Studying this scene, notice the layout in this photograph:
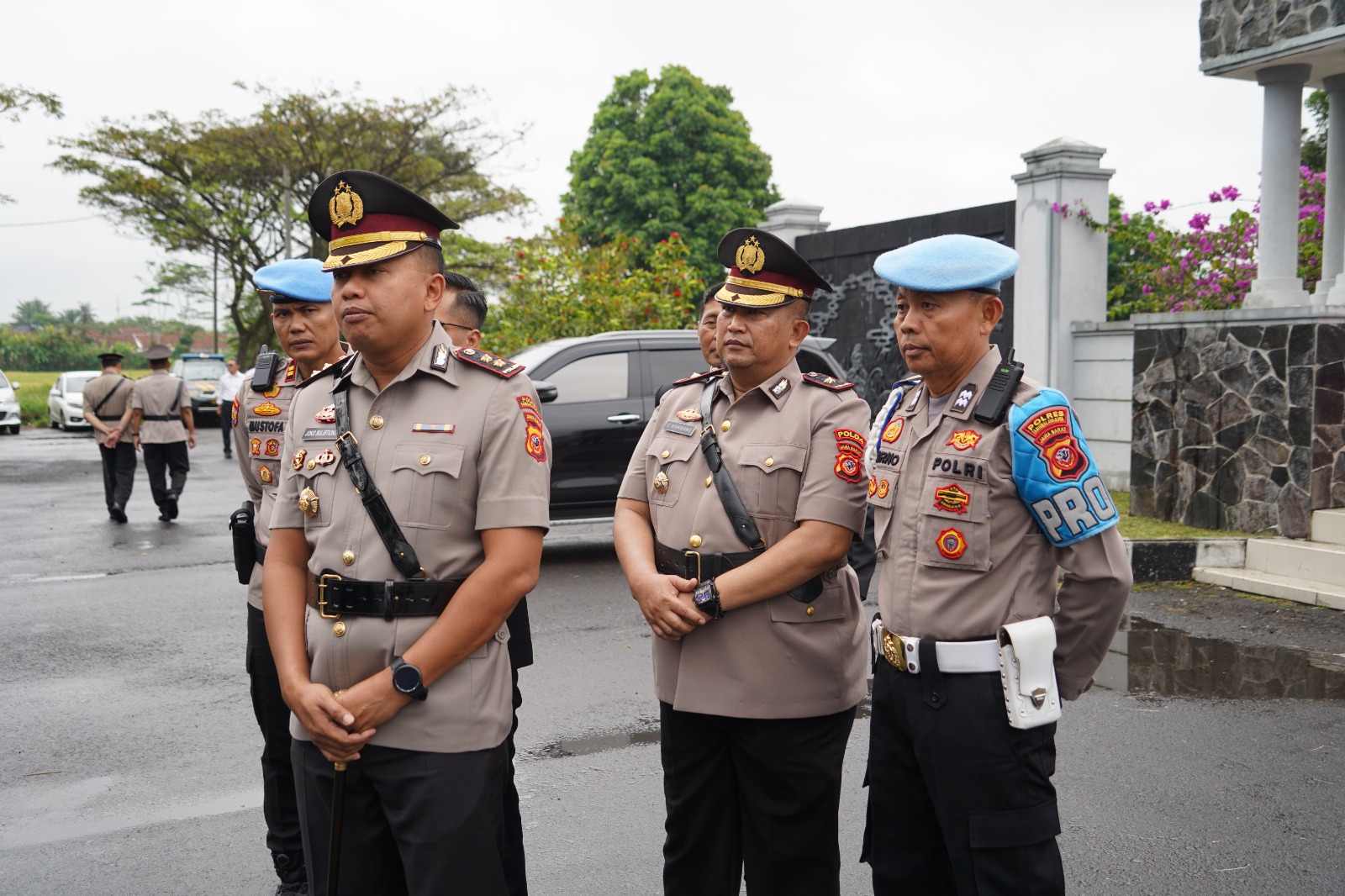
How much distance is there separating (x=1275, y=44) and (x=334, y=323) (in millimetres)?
7747

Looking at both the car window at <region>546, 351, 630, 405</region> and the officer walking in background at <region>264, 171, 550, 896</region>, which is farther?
the car window at <region>546, 351, 630, 405</region>

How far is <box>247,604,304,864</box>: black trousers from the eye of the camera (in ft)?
11.0

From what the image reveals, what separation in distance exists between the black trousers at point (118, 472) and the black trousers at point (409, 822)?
10.1 m

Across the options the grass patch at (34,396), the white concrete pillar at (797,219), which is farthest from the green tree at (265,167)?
the white concrete pillar at (797,219)

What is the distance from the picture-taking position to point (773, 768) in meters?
2.87

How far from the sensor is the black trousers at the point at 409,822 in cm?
232

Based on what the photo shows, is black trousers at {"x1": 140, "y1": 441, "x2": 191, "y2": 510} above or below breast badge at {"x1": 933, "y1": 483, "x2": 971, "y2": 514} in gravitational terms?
below

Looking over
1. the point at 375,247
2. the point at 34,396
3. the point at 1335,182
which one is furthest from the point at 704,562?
the point at 34,396

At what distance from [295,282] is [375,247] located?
3.58 feet

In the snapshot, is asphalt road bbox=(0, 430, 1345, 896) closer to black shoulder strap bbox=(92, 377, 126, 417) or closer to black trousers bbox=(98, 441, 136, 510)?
black trousers bbox=(98, 441, 136, 510)

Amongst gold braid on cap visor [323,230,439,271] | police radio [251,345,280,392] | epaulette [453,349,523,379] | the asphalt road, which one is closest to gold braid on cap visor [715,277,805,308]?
epaulette [453,349,523,379]

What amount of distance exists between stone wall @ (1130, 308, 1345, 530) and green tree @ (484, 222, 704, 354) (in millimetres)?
7117

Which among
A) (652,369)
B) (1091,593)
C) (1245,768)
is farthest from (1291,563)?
(1091,593)

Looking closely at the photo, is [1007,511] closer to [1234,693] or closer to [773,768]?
[773,768]
